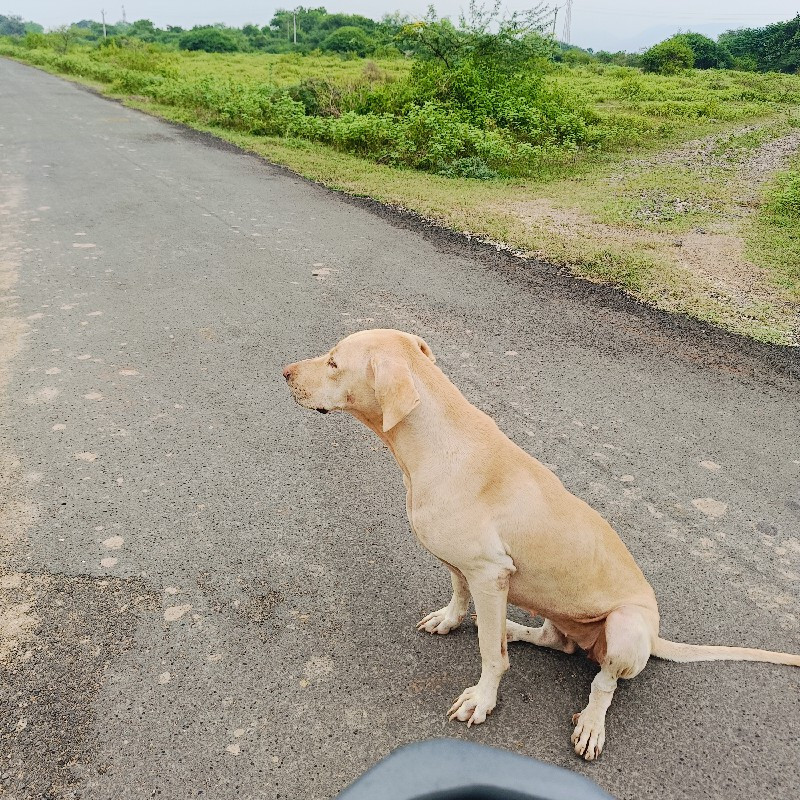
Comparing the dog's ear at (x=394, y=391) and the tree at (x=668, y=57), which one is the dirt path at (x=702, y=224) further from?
the tree at (x=668, y=57)

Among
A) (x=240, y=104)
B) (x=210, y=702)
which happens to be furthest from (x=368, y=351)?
(x=240, y=104)

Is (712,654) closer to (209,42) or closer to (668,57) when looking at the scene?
(668,57)

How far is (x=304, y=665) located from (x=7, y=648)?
121 cm

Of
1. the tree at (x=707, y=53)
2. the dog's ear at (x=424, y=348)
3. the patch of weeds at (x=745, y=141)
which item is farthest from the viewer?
the tree at (x=707, y=53)

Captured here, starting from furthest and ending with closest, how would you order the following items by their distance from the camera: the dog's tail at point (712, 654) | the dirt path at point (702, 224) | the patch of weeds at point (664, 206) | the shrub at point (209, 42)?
the shrub at point (209, 42) < the patch of weeds at point (664, 206) < the dirt path at point (702, 224) < the dog's tail at point (712, 654)

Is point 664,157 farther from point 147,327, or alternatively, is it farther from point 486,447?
point 486,447

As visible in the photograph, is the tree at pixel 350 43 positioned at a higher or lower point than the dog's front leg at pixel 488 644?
higher

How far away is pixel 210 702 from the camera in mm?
2512

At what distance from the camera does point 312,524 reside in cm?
350

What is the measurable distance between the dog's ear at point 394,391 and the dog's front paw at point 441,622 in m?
0.95

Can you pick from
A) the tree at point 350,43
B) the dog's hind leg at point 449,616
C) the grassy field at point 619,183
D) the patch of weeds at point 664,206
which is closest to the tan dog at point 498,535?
the dog's hind leg at point 449,616

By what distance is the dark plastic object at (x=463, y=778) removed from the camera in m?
1.02

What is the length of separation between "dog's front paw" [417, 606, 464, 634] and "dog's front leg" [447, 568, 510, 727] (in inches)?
13.7

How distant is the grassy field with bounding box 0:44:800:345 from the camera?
692 centimetres
